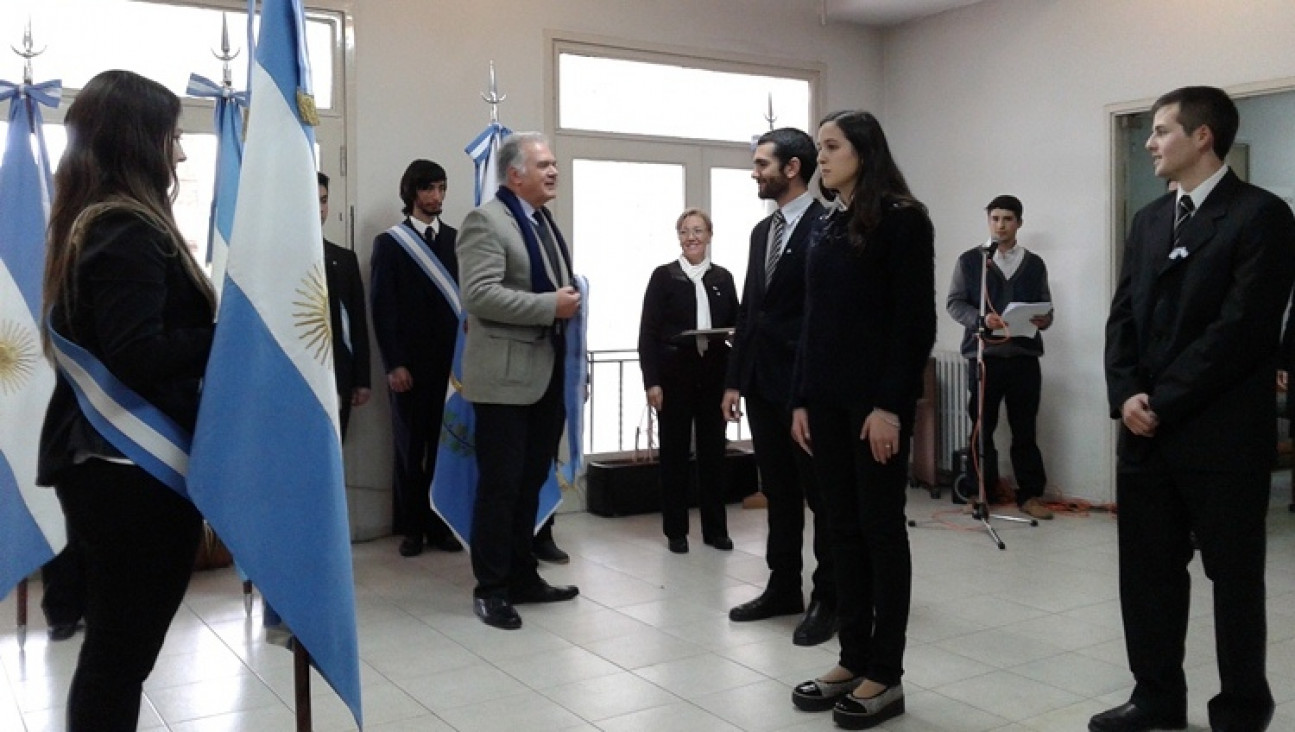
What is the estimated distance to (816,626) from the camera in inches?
141

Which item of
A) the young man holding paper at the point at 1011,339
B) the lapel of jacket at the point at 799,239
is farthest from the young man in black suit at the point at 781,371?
the young man holding paper at the point at 1011,339

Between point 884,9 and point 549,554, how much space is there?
384cm

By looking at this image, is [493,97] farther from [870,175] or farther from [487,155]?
[870,175]

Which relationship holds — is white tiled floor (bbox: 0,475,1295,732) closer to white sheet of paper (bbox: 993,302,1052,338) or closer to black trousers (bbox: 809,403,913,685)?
black trousers (bbox: 809,403,913,685)

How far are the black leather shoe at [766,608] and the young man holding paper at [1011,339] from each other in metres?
2.41

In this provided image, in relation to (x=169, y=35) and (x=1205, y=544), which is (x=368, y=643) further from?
(x=169, y=35)

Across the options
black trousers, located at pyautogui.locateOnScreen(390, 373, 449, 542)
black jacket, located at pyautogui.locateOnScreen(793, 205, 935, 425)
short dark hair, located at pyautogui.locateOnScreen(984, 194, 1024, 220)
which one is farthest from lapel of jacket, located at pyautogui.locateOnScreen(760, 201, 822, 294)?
short dark hair, located at pyautogui.locateOnScreen(984, 194, 1024, 220)

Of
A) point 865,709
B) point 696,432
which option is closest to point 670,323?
point 696,432

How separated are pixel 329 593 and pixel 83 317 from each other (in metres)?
0.63

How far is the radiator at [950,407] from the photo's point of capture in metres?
6.57

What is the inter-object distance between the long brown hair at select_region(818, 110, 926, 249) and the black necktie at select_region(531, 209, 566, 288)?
1.41 metres

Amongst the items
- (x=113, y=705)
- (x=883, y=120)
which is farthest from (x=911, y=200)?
(x=883, y=120)

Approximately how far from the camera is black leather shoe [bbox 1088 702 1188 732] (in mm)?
2746

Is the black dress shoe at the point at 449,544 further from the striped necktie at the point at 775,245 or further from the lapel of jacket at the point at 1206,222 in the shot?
the lapel of jacket at the point at 1206,222
